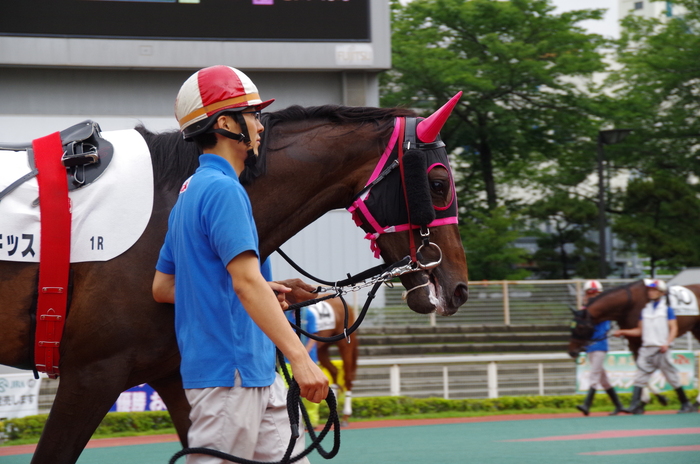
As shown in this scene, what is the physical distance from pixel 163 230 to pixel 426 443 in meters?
5.56

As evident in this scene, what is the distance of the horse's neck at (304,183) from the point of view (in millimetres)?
2707

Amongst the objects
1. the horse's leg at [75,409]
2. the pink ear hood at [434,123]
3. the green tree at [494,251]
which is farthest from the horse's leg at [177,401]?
the green tree at [494,251]

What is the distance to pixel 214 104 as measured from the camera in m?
2.04

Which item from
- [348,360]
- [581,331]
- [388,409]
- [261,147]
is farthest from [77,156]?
[581,331]

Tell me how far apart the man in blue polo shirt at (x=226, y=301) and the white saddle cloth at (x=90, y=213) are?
0.47 m

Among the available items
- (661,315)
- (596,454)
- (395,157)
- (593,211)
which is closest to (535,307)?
(661,315)

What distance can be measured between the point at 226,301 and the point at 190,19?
29.9 feet

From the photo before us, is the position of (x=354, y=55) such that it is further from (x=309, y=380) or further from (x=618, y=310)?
(x=309, y=380)

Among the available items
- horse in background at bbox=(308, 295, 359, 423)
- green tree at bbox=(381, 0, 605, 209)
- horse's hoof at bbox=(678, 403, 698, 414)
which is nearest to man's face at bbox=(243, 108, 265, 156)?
horse in background at bbox=(308, 295, 359, 423)

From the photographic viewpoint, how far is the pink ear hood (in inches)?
108

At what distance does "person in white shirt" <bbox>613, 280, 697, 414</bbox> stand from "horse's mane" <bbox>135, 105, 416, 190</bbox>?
757cm

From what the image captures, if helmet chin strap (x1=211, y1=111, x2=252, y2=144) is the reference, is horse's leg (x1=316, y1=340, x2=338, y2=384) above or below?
below

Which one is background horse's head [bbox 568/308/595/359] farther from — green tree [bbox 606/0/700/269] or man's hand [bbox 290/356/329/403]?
green tree [bbox 606/0/700/269]

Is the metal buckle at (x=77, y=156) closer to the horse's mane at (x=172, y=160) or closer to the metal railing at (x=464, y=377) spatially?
the horse's mane at (x=172, y=160)
